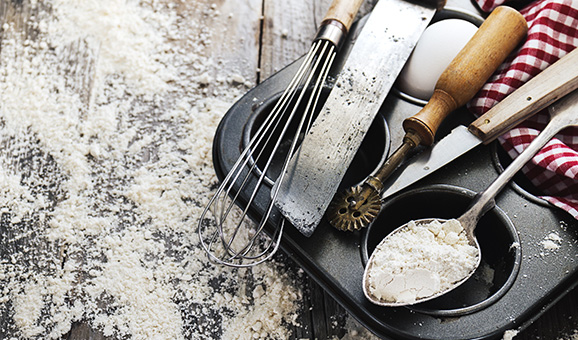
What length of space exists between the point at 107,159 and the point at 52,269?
195 mm

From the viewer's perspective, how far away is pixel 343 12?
2.78 feet

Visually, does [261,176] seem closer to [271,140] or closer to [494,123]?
[271,140]

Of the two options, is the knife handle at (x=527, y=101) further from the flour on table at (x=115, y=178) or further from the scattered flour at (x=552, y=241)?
the flour on table at (x=115, y=178)

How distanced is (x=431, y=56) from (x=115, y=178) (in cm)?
52

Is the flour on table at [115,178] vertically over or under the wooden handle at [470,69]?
under

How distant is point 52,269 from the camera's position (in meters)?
0.79

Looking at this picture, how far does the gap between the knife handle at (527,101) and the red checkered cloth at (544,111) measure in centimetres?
3

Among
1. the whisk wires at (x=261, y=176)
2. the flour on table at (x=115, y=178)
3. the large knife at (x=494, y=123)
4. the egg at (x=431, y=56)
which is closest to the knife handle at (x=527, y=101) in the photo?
the large knife at (x=494, y=123)

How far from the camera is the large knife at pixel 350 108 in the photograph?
70 cm

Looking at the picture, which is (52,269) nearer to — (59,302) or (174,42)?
(59,302)

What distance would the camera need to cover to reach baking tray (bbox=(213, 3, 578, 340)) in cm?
65

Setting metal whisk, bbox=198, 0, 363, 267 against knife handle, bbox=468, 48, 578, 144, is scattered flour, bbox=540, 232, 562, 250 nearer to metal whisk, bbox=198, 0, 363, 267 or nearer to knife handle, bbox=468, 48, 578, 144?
knife handle, bbox=468, 48, 578, 144

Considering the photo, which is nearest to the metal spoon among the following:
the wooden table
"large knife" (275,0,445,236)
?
"large knife" (275,0,445,236)

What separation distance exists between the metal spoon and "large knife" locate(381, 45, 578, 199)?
0.02 meters
